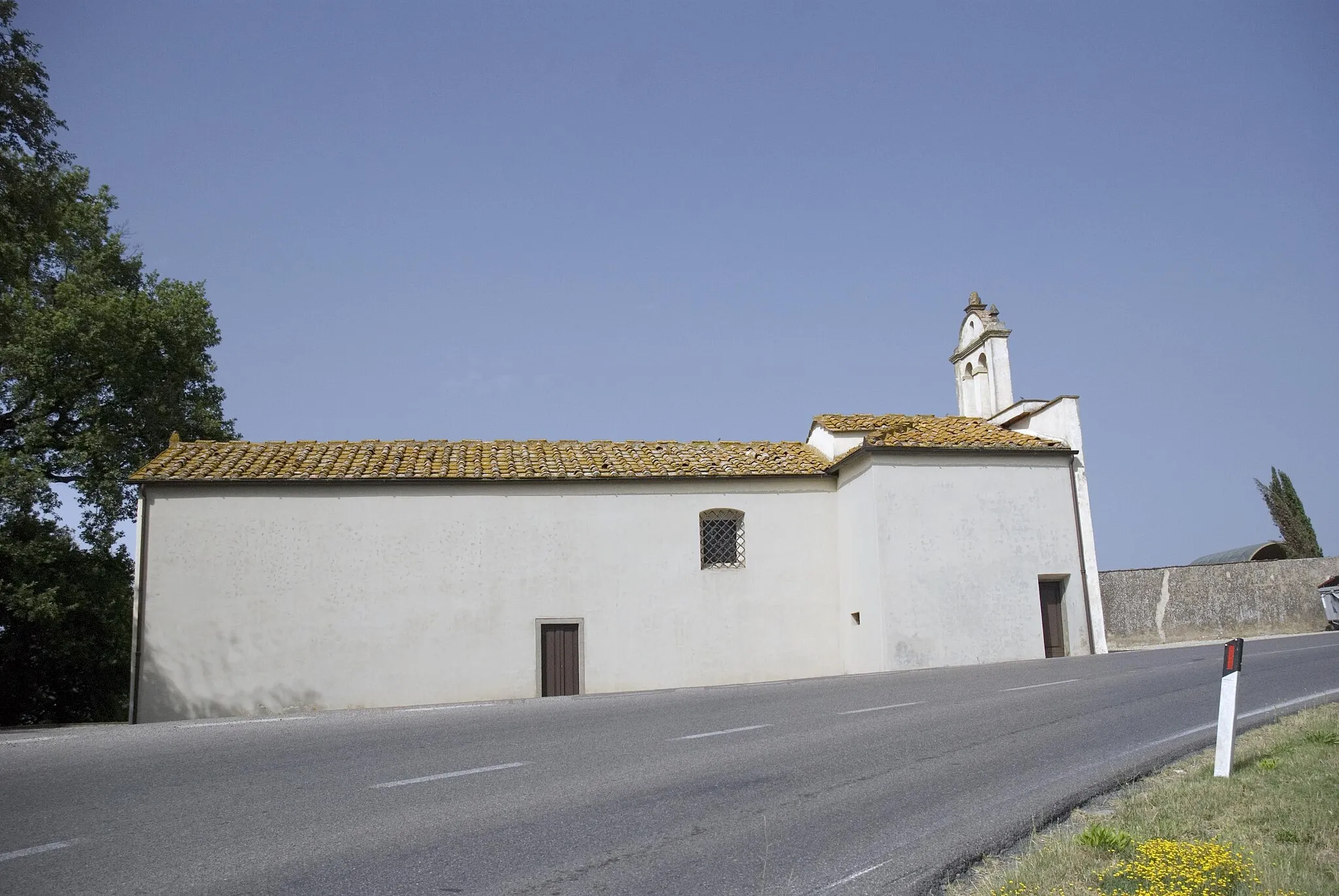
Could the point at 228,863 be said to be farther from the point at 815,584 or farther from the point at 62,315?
the point at 62,315

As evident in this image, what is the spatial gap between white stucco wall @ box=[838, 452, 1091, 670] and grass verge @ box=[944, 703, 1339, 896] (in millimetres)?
11219

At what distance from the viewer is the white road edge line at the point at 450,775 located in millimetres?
7713

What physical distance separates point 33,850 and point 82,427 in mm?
23844

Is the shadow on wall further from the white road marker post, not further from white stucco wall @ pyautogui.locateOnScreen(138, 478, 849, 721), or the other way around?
the white road marker post

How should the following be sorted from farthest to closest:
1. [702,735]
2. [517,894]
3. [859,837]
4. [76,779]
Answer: [702,735] < [76,779] < [859,837] < [517,894]

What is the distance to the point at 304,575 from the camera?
60.4 feet

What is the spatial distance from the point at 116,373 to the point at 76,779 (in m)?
20.9

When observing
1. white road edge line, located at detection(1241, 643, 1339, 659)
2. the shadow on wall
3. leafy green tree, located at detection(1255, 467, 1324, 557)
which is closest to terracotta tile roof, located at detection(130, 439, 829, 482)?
the shadow on wall

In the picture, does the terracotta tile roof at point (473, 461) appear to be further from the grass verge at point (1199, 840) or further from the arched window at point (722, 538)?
the grass verge at point (1199, 840)

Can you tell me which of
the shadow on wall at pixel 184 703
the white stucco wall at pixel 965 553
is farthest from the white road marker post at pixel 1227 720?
the shadow on wall at pixel 184 703

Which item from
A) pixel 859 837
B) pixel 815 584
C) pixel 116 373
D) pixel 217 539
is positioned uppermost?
pixel 116 373

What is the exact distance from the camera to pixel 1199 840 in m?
5.66

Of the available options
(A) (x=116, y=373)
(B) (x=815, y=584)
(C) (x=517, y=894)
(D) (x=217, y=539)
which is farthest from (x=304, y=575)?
(C) (x=517, y=894)

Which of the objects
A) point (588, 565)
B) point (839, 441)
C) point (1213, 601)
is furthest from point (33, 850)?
point (1213, 601)
